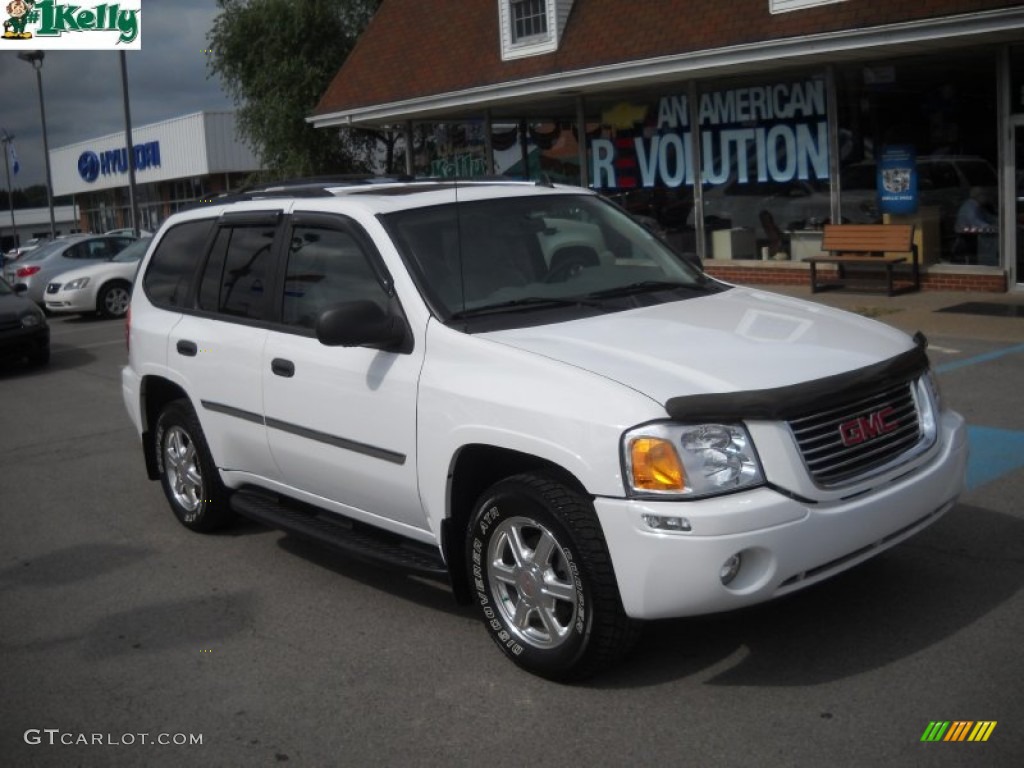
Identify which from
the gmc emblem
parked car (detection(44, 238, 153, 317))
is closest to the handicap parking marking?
the gmc emblem

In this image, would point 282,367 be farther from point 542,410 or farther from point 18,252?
point 18,252

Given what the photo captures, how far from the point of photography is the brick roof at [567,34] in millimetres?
14531

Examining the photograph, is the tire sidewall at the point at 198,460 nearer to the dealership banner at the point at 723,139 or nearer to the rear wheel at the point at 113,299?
the dealership banner at the point at 723,139

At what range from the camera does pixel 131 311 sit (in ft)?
23.5

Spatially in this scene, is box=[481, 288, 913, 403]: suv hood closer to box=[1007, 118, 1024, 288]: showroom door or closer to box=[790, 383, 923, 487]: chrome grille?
box=[790, 383, 923, 487]: chrome grille

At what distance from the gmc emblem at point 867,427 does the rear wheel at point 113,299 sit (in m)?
19.0

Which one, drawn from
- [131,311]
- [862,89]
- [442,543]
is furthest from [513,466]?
[862,89]

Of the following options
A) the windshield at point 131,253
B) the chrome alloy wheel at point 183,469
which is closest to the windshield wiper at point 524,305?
the chrome alloy wheel at point 183,469

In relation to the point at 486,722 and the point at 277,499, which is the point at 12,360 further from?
the point at 486,722

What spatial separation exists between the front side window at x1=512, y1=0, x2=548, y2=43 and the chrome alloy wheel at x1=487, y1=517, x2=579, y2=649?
16153mm

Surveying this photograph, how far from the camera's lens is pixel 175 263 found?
679cm

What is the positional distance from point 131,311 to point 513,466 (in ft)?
11.6

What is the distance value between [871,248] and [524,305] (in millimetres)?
11212

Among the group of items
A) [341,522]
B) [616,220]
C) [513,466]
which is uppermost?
[616,220]
